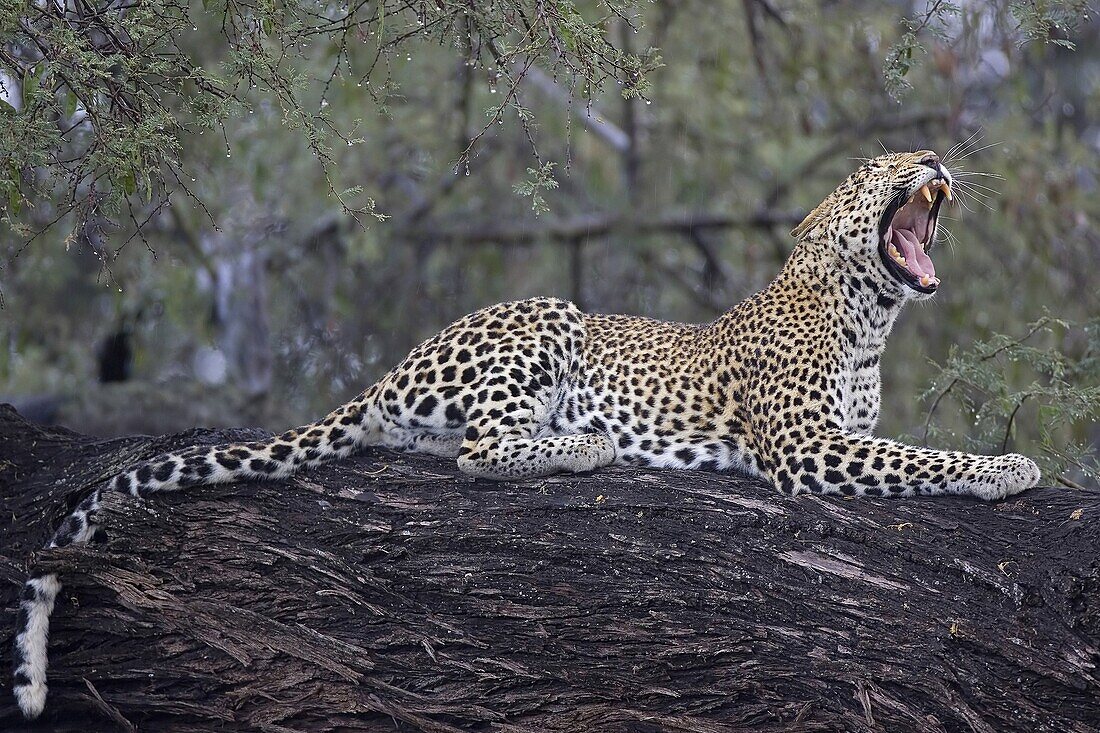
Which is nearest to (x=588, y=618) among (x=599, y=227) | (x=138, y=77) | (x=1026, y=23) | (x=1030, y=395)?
(x=138, y=77)

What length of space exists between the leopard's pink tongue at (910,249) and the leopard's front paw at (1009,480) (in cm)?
155

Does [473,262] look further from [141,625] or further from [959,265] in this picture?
[141,625]

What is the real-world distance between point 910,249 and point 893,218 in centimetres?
19

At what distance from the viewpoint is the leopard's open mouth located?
6.49 metres

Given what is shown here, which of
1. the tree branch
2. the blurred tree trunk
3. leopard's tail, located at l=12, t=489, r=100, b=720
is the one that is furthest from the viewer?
the blurred tree trunk

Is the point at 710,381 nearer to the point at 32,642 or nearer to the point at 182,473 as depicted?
the point at 182,473

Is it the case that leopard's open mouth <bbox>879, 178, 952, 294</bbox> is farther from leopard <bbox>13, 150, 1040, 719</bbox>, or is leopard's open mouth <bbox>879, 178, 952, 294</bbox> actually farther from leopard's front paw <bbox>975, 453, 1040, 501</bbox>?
Answer: leopard's front paw <bbox>975, 453, 1040, 501</bbox>

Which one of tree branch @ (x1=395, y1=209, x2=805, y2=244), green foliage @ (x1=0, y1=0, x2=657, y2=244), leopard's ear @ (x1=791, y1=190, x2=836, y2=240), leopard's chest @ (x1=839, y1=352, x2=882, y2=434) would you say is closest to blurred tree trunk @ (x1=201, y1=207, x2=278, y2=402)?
tree branch @ (x1=395, y1=209, x2=805, y2=244)

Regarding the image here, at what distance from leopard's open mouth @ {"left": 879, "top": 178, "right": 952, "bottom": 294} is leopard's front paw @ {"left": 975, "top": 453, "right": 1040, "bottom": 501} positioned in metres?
1.32

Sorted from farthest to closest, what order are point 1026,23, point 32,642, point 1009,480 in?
1. point 1026,23
2. point 1009,480
3. point 32,642

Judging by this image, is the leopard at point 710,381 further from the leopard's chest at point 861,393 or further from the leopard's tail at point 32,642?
the leopard's tail at point 32,642

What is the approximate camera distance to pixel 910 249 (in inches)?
264

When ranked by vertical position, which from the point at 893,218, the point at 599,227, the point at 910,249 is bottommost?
the point at 910,249

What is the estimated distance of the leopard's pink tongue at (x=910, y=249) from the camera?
6648mm
